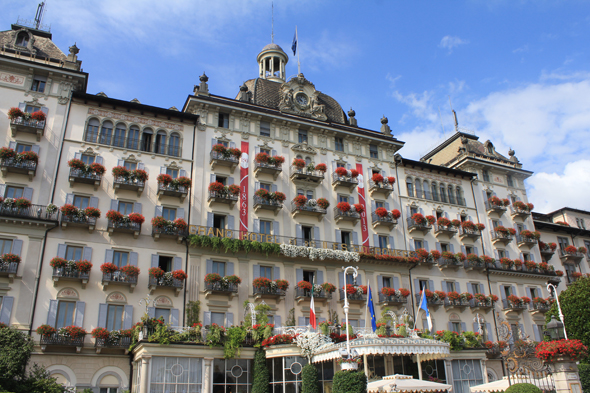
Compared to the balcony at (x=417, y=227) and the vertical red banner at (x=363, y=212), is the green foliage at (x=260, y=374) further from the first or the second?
the balcony at (x=417, y=227)

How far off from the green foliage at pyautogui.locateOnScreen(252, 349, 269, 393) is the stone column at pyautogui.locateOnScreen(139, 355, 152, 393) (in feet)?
21.3

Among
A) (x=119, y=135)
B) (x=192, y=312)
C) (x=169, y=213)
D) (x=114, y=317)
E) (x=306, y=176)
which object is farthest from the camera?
(x=306, y=176)

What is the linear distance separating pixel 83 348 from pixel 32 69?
20.9m

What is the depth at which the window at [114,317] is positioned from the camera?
32025 mm

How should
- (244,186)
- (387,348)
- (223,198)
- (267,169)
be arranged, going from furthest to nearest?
(267,169) → (244,186) → (223,198) → (387,348)

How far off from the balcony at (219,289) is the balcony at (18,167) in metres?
14.2

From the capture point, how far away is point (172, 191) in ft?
119

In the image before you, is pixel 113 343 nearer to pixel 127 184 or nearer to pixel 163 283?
pixel 163 283

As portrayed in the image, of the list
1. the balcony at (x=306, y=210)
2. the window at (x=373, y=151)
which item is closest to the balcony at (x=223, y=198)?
the balcony at (x=306, y=210)

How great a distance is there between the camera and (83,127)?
3691 centimetres

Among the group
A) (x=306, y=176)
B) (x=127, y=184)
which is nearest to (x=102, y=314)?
(x=127, y=184)

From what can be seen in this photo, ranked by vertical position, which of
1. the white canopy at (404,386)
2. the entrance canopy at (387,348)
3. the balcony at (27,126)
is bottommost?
the white canopy at (404,386)

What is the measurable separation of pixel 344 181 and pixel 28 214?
24.8m

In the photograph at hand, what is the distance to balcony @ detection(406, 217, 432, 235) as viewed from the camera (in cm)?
4473
